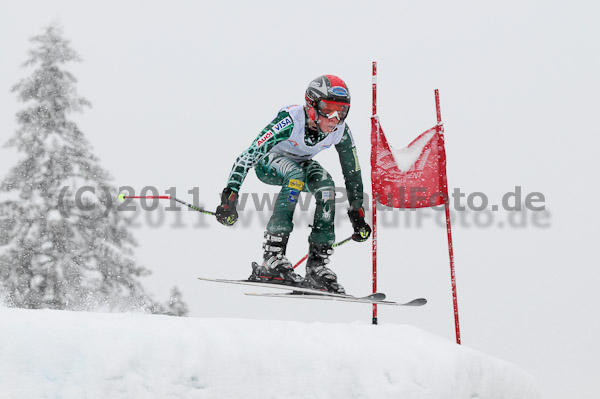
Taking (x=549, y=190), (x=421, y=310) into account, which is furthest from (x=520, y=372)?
(x=549, y=190)

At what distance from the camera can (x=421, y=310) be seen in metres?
33.9

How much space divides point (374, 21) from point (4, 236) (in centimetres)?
9743

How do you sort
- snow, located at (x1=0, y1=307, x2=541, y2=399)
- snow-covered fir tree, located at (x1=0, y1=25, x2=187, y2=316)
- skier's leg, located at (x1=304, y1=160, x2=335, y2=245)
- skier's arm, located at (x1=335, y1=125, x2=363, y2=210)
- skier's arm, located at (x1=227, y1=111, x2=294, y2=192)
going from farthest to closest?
snow-covered fir tree, located at (x1=0, y1=25, x2=187, y2=316)
skier's arm, located at (x1=335, y1=125, x2=363, y2=210)
skier's leg, located at (x1=304, y1=160, x2=335, y2=245)
skier's arm, located at (x1=227, y1=111, x2=294, y2=192)
snow, located at (x1=0, y1=307, x2=541, y2=399)

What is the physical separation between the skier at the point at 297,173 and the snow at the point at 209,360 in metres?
1.78

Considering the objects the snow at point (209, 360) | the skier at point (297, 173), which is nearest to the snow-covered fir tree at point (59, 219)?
the skier at point (297, 173)

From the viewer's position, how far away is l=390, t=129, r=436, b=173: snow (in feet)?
22.1

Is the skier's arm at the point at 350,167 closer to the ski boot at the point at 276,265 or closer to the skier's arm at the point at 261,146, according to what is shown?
the skier's arm at the point at 261,146

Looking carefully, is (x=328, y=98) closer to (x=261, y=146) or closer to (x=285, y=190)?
(x=261, y=146)

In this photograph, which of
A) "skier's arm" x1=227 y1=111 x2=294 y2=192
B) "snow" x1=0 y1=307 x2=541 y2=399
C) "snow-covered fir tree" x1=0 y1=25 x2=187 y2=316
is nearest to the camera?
"snow" x1=0 y1=307 x2=541 y2=399

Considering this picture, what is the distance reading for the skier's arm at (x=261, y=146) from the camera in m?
6.13

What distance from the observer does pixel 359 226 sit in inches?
263

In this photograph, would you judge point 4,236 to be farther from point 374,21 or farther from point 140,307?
point 374,21

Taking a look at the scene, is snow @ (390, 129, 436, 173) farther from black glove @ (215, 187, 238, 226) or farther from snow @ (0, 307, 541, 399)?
snow @ (0, 307, 541, 399)

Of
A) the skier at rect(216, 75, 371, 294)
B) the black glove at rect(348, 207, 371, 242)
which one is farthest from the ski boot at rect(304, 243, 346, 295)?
the black glove at rect(348, 207, 371, 242)
